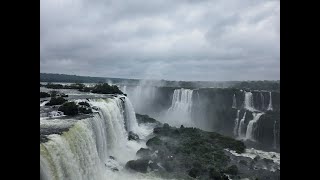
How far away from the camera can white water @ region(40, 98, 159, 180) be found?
8.32 m

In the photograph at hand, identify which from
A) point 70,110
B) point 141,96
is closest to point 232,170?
point 70,110

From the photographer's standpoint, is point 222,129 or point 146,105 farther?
point 146,105

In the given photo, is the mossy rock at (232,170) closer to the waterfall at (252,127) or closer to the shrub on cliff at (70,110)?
the shrub on cliff at (70,110)

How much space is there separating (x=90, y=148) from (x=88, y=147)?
20cm

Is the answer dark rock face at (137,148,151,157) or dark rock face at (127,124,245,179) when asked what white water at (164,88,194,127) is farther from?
dark rock face at (137,148,151,157)

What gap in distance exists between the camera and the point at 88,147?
443 inches

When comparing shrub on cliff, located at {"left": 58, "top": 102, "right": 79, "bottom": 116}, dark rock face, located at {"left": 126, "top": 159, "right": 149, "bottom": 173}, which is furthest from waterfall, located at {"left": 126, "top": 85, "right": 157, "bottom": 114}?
shrub on cliff, located at {"left": 58, "top": 102, "right": 79, "bottom": 116}
